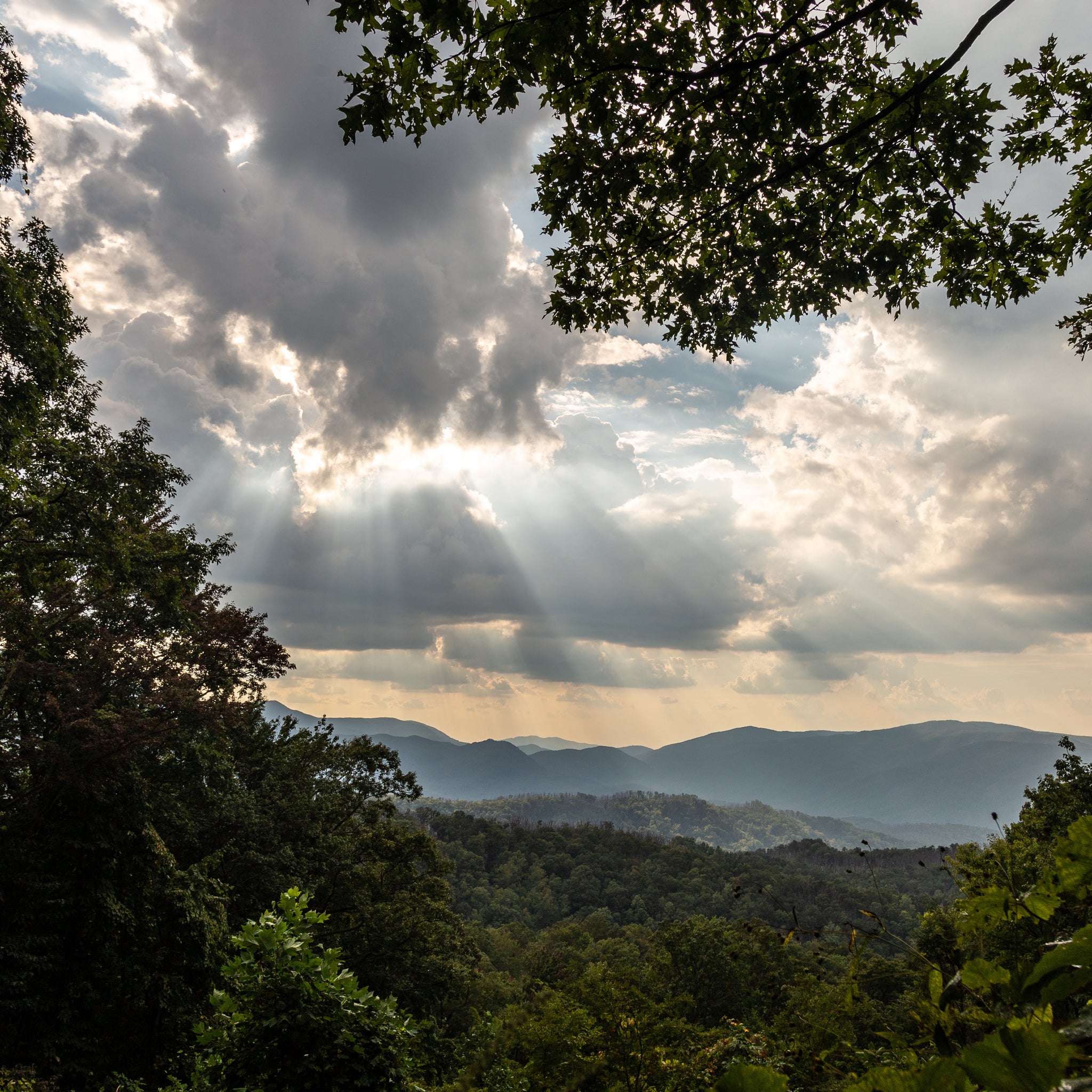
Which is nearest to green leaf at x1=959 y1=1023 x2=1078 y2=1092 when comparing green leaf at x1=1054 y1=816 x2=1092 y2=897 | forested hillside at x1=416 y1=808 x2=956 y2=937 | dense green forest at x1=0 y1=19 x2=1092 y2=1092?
dense green forest at x1=0 y1=19 x2=1092 y2=1092

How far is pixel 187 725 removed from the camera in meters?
16.0

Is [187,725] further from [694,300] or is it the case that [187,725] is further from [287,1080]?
[694,300]

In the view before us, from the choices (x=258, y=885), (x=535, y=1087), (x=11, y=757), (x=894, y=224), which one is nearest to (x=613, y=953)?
(x=258, y=885)

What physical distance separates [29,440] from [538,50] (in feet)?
47.7

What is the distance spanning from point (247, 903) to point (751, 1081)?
70.0 ft

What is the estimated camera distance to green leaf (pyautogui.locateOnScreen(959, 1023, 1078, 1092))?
60 cm

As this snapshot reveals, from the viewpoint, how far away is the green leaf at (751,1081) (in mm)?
685

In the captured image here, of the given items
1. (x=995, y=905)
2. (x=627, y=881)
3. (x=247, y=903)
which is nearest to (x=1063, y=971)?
(x=995, y=905)

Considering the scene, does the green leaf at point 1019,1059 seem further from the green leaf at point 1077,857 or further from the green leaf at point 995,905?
the green leaf at point 995,905

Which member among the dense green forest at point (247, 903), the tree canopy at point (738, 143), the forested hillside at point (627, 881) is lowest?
the forested hillside at point (627, 881)

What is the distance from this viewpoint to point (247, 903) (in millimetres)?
17344

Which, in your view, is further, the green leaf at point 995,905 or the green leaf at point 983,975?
the green leaf at point 995,905

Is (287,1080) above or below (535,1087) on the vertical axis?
above

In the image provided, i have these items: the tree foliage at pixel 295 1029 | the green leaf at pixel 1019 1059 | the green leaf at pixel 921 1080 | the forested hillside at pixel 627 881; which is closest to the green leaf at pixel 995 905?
the green leaf at pixel 921 1080
